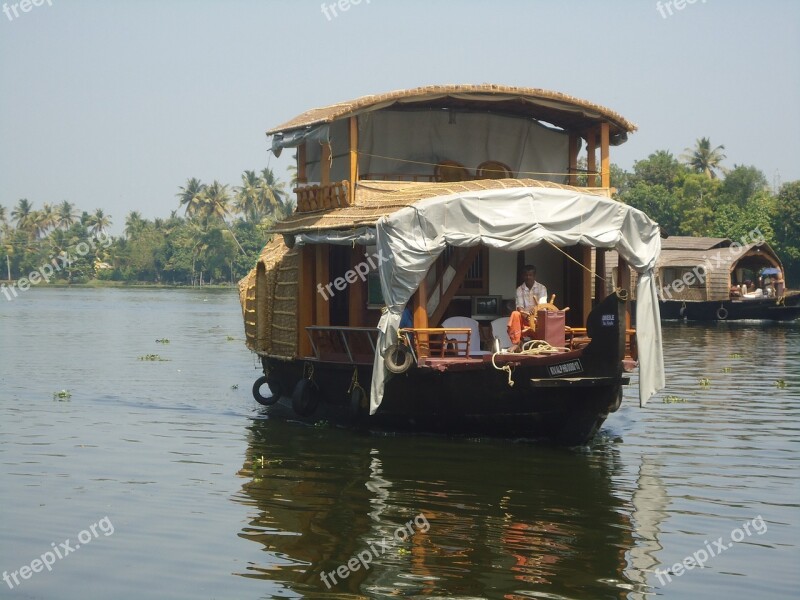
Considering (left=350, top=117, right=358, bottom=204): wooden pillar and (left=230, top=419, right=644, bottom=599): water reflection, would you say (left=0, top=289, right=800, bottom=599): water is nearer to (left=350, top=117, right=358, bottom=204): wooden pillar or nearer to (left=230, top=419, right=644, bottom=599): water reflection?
(left=230, top=419, right=644, bottom=599): water reflection

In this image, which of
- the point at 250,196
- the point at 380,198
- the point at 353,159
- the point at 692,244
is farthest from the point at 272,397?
the point at 250,196

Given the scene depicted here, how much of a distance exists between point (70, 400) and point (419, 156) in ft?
23.0

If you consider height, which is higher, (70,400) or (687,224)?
(687,224)

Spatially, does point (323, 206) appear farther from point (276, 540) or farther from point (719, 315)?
point (719, 315)

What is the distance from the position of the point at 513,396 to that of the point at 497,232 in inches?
71.7

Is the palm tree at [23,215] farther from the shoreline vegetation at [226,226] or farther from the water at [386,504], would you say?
the water at [386,504]

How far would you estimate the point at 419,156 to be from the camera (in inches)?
612

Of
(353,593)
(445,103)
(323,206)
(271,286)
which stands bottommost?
(353,593)

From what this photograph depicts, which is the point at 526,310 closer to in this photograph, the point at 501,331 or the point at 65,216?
the point at 501,331

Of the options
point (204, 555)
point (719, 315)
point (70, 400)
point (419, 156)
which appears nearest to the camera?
point (204, 555)

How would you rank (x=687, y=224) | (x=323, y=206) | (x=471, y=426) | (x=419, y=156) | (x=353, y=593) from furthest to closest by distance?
1. (x=687, y=224)
2. (x=419, y=156)
3. (x=323, y=206)
4. (x=471, y=426)
5. (x=353, y=593)

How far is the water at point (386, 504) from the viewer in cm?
811

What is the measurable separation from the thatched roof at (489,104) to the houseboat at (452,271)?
3 centimetres

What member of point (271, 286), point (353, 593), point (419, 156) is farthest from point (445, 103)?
point (353, 593)
